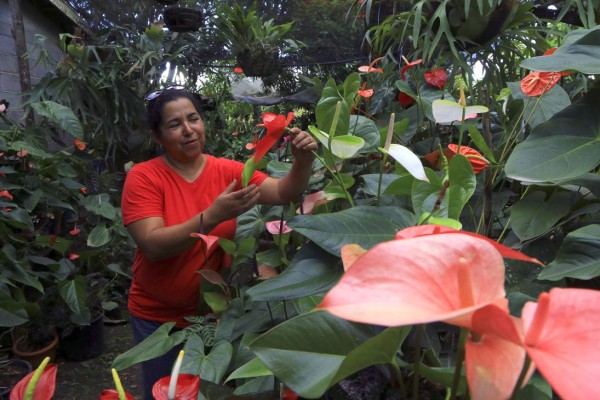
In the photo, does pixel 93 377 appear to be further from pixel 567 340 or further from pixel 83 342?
pixel 567 340

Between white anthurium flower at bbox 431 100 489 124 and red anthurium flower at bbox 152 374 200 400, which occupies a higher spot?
white anthurium flower at bbox 431 100 489 124

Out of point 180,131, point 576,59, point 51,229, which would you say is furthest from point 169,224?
point 51,229

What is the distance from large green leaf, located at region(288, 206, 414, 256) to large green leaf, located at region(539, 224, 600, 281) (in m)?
0.15

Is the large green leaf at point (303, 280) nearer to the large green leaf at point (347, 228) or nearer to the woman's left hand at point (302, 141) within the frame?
the large green leaf at point (347, 228)

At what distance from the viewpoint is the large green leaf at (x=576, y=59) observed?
1.72 feet

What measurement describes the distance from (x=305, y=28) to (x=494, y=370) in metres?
3.10

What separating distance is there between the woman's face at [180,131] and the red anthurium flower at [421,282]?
110 centimetres

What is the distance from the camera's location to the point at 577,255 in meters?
0.47

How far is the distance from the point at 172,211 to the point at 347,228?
82cm

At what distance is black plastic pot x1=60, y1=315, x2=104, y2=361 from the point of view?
2.44 meters

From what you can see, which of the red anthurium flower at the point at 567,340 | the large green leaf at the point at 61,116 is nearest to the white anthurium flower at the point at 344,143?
the red anthurium flower at the point at 567,340

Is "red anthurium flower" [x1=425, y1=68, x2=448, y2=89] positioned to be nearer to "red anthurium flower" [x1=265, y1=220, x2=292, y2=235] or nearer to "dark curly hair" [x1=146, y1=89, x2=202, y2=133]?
"red anthurium flower" [x1=265, y1=220, x2=292, y2=235]

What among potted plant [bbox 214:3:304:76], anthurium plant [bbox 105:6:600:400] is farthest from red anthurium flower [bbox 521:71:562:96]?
potted plant [bbox 214:3:304:76]

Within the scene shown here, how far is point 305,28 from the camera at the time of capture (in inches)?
122
